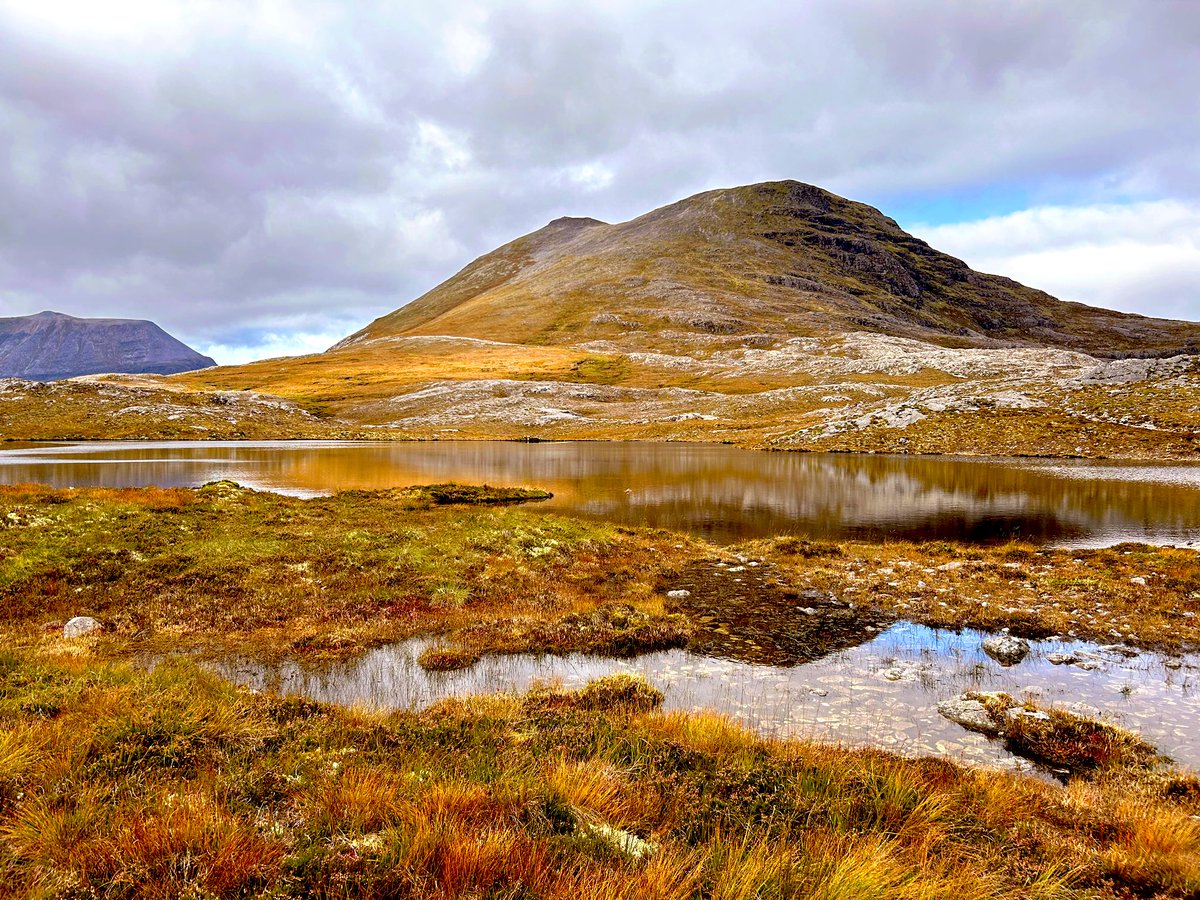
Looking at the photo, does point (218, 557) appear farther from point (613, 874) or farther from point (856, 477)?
point (856, 477)

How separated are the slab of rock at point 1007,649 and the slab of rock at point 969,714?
3.03m

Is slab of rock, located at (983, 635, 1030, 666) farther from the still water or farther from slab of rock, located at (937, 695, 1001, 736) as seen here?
the still water

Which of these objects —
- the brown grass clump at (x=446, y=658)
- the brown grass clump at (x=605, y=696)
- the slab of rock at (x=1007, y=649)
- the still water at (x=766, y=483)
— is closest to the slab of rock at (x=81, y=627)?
the brown grass clump at (x=446, y=658)

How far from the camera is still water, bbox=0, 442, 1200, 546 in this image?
3098 centimetres


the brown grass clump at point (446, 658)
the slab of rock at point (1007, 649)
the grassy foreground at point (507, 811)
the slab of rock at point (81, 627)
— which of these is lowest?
the brown grass clump at point (446, 658)

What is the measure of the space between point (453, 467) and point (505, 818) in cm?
5706

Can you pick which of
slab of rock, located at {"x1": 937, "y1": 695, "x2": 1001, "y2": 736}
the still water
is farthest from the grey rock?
the still water

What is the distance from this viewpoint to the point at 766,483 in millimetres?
46719

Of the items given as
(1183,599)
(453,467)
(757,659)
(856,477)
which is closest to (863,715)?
(757,659)

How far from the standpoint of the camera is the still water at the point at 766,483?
30984mm

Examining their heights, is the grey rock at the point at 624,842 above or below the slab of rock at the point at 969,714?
above

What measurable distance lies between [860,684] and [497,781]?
873 centimetres

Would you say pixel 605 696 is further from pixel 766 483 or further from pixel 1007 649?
pixel 766 483

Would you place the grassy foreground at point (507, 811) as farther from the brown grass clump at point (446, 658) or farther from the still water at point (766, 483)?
the still water at point (766, 483)
